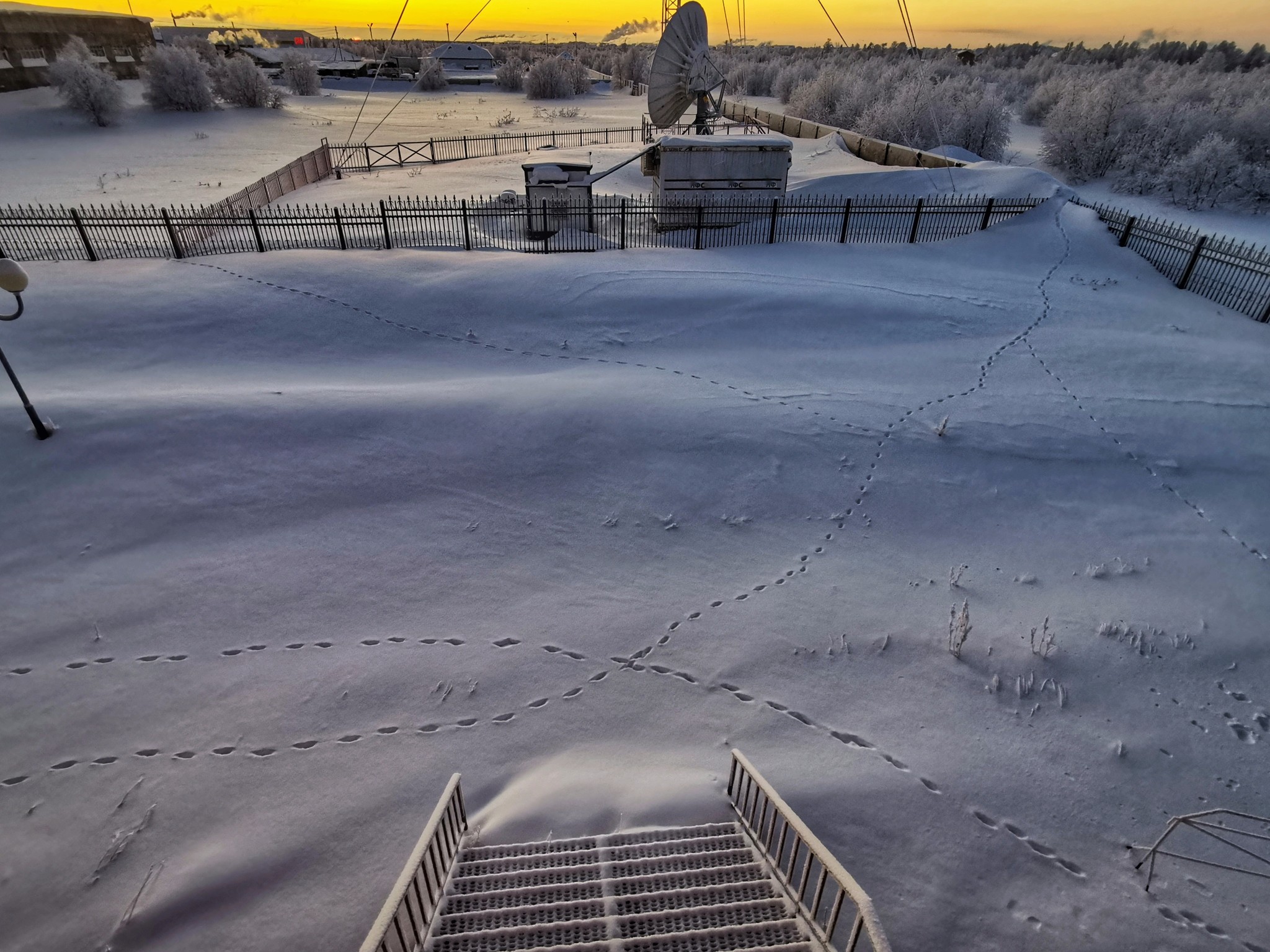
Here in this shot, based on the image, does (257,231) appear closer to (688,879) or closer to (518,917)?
(518,917)

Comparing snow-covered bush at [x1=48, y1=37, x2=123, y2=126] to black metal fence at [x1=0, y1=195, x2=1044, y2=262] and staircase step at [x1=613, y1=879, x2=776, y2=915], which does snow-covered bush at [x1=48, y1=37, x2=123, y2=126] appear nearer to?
black metal fence at [x1=0, y1=195, x2=1044, y2=262]

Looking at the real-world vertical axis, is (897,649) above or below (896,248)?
below

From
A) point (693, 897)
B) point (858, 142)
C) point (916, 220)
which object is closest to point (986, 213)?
point (916, 220)

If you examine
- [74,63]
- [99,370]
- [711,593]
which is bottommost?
[711,593]

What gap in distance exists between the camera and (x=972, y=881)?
14.0 feet

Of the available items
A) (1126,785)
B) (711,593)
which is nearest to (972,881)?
(1126,785)

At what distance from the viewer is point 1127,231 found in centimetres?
1703

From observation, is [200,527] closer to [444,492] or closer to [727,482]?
[444,492]

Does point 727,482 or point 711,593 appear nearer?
point 711,593

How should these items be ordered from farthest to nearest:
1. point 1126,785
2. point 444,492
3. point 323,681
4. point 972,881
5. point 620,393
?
point 620,393 → point 444,492 → point 323,681 → point 1126,785 → point 972,881

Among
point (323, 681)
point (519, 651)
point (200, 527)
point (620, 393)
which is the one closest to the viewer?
point (323, 681)

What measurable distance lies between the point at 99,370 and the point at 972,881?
13740 mm

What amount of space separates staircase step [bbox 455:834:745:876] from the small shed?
105 m

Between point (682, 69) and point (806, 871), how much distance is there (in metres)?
25.7
